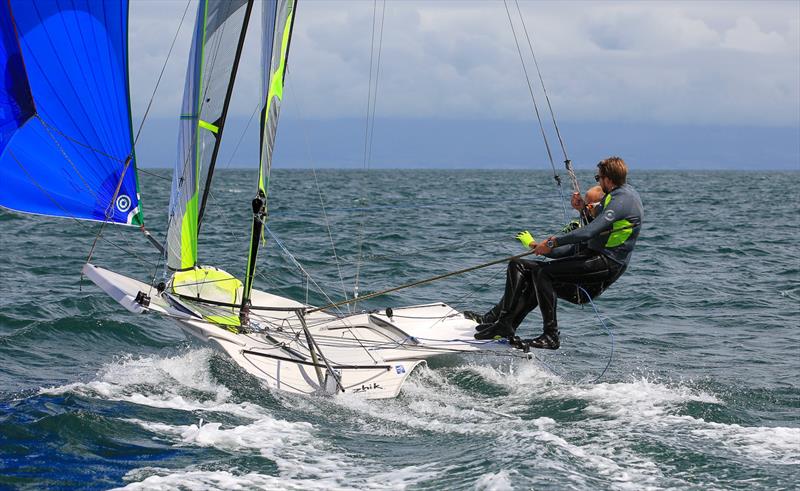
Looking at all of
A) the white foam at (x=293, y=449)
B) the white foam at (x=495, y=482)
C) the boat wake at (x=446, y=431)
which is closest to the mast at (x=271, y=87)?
the boat wake at (x=446, y=431)

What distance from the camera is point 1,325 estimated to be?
984 centimetres

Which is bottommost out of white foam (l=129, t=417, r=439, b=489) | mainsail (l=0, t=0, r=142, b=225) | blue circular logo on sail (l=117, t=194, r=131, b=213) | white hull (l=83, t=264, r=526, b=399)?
white foam (l=129, t=417, r=439, b=489)

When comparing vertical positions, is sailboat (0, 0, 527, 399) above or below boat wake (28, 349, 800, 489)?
above

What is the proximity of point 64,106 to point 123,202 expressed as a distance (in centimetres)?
97

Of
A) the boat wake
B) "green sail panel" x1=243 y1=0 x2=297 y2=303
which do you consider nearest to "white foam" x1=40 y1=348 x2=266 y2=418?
the boat wake

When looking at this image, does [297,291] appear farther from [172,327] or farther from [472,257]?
[472,257]

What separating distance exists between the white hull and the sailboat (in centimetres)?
1

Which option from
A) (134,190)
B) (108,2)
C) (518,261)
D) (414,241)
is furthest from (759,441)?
(414,241)

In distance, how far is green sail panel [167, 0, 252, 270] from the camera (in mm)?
8383

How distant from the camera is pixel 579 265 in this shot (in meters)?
7.43

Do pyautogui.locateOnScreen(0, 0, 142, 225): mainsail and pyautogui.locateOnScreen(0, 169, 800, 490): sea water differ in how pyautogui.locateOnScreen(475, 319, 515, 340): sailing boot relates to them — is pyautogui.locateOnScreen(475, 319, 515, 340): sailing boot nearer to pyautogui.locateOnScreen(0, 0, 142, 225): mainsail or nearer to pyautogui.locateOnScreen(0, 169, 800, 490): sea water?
pyautogui.locateOnScreen(0, 169, 800, 490): sea water

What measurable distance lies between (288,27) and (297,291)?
5.19 m

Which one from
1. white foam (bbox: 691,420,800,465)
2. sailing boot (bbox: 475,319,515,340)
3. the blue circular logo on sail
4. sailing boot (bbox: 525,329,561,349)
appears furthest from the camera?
the blue circular logo on sail

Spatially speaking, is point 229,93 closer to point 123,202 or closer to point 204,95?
point 204,95
